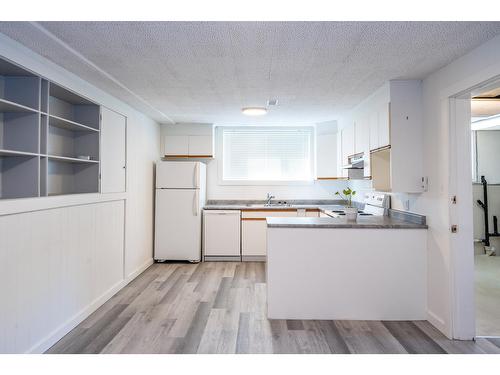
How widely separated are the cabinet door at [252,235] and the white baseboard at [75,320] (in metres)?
1.75

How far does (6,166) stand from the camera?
2262mm

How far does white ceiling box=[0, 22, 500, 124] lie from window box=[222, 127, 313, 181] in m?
1.95

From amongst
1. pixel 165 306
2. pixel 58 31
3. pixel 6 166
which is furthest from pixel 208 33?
pixel 165 306

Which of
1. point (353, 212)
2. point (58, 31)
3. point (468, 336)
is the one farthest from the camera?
point (353, 212)

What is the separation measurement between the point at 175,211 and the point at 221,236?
830 mm

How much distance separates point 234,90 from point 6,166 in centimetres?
211

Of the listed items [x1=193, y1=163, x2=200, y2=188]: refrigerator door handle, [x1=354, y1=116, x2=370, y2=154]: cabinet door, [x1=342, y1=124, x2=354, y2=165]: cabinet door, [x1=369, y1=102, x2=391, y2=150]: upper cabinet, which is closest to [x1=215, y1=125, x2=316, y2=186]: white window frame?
[x1=193, y1=163, x2=200, y2=188]: refrigerator door handle

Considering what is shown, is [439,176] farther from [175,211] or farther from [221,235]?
[175,211]

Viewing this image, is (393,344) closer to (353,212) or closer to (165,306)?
(353,212)

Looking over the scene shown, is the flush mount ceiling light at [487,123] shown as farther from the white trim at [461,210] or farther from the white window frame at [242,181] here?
the white trim at [461,210]

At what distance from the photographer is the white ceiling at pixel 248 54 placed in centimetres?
192

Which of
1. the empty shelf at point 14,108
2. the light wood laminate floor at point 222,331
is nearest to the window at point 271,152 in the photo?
the light wood laminate floor at point 222,331

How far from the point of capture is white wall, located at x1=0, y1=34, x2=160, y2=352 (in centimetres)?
207

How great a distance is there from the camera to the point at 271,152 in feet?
18.0
